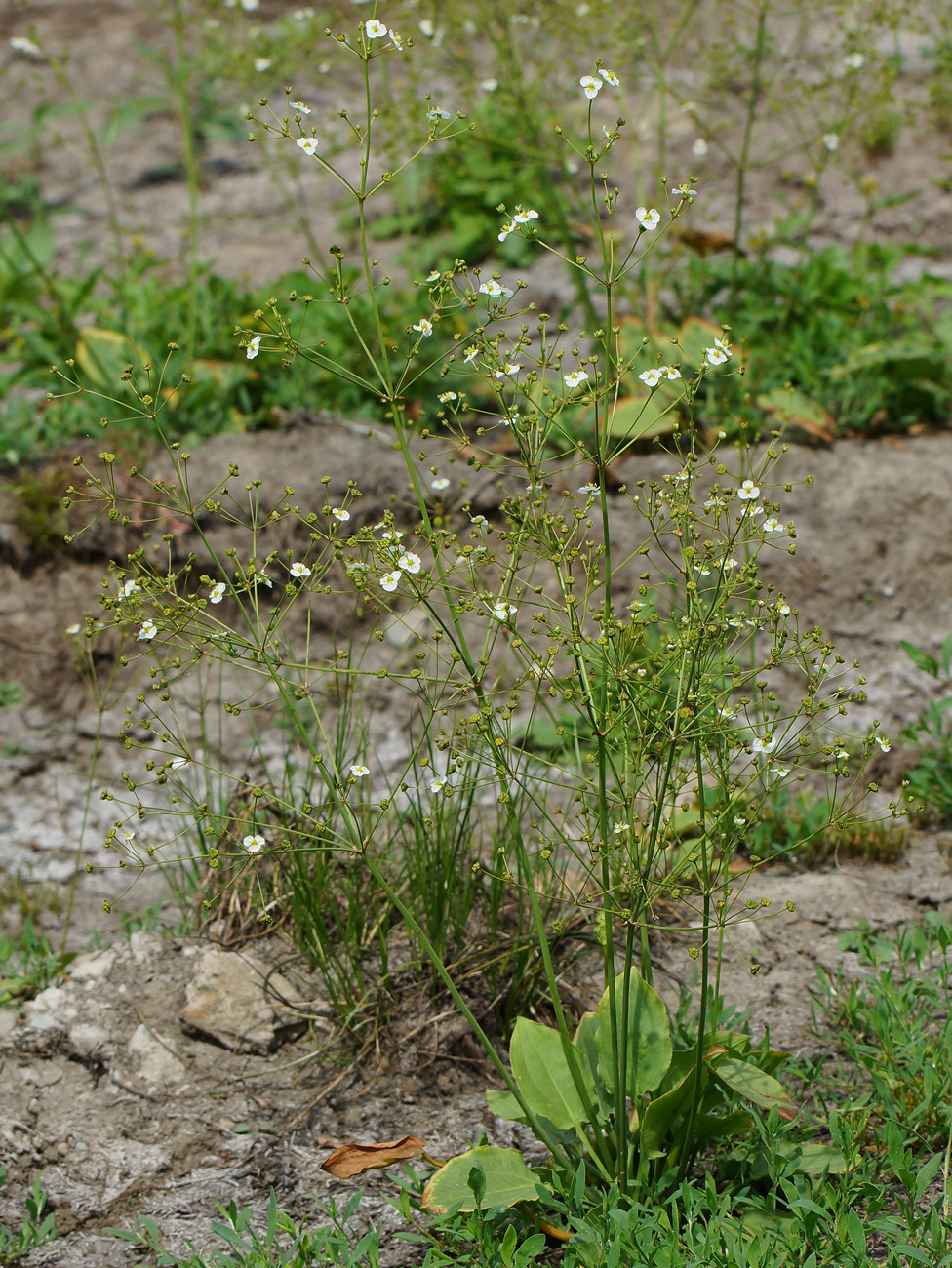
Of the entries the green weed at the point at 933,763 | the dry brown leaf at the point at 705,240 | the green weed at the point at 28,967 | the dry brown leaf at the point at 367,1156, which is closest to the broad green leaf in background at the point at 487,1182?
the dry brown leaf at the point at 367,1156

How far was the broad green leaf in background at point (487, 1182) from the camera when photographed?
1793mm

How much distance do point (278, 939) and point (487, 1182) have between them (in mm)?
941

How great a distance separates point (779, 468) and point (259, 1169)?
2958mm

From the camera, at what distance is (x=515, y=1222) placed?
1.89 m

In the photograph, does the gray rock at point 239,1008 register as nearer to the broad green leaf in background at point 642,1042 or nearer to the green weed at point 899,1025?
the broad green leaf in background at point 642,1042

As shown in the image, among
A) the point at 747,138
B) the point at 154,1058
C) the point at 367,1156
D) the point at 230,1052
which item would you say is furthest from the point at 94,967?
the point at 747,138

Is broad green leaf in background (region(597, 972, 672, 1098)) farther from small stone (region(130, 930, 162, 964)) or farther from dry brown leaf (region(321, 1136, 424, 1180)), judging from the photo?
small stone (region(130, 930, 162, 964))

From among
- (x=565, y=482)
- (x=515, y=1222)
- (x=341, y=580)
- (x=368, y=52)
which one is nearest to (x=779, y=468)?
→ (x=565, y=482)

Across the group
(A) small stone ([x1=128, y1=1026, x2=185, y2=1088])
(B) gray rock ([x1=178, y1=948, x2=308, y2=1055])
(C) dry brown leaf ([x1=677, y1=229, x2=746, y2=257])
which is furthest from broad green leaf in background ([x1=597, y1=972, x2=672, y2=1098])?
(C) dry brown leaf ([x1=677, y1=229, x2=746, y2=257])

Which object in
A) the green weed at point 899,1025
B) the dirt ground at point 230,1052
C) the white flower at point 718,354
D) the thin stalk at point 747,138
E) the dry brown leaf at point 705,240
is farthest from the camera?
the dry brown leaf at point 705,240

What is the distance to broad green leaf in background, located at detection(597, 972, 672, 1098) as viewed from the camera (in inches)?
→ 74.2

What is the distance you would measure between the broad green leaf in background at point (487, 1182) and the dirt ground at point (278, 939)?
212 mm

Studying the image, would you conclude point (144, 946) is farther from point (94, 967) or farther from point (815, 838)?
point (815, 838)

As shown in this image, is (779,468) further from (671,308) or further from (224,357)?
(224,357)
